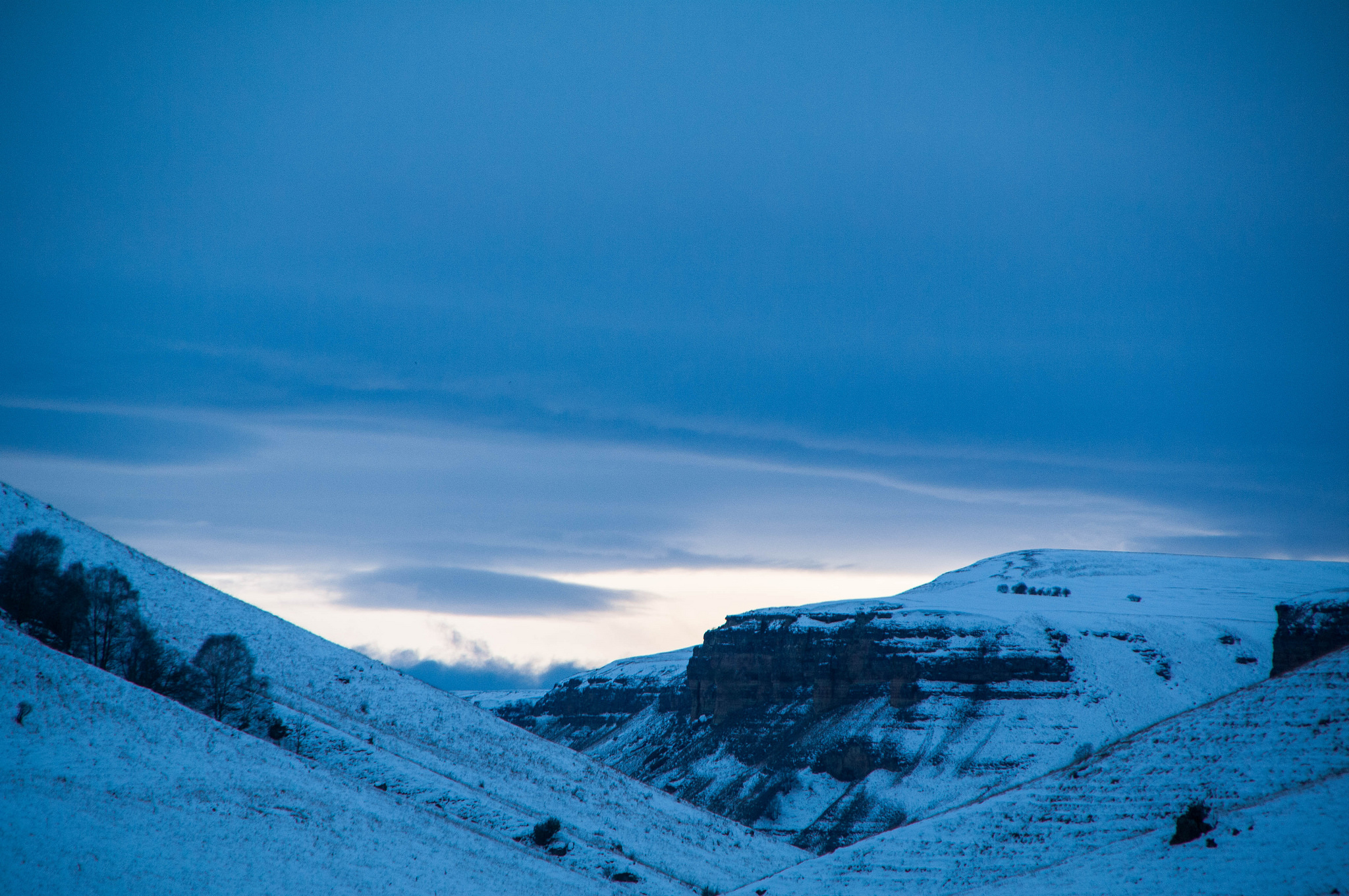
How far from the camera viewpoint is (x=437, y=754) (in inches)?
2771

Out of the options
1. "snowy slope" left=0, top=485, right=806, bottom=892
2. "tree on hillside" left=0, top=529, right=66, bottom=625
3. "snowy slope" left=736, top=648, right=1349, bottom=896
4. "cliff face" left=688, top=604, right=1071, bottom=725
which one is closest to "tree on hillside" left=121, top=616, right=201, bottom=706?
"tree on hillside" left=0, top=529, right=66, bottom=625

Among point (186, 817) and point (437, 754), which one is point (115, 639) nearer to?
point (437, 754)

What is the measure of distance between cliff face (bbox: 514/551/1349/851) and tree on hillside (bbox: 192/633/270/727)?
6259 cm

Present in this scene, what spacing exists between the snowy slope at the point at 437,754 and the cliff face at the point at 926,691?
133 ft

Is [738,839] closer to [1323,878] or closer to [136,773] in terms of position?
[136,773]

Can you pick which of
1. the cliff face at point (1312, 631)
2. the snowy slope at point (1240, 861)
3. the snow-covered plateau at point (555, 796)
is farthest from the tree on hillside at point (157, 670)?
the cliff face at point (1312, 631)

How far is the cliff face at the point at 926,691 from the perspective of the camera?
392 ft

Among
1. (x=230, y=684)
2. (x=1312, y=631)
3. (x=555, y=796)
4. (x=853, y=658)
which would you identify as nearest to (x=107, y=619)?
(x=230, y=684)

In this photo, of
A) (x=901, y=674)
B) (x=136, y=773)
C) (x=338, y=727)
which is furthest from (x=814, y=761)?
(x=136, y=773)

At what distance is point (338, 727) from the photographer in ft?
221

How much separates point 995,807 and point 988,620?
107375 millimetres

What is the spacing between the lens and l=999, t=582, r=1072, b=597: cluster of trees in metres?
182

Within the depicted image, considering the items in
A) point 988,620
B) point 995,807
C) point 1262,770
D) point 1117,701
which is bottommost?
point 995,807

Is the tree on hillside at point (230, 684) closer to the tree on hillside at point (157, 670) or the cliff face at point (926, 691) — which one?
the tree on hillside at point (157, 670)
